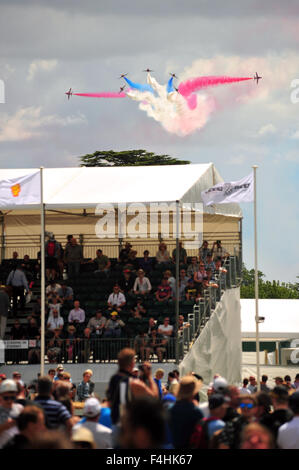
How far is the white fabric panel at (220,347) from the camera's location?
2508 centimetres

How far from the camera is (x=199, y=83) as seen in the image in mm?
46906

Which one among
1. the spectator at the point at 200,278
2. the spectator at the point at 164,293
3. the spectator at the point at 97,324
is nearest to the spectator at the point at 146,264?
the spectator at the point at 200,278

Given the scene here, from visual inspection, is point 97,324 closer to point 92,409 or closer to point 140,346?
point 140,346

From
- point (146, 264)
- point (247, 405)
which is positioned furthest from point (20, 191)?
point (247, 405)

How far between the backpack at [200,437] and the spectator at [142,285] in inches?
734

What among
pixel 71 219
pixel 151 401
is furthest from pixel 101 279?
pixel 151 401

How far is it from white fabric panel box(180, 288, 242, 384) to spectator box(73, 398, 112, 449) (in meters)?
14.6

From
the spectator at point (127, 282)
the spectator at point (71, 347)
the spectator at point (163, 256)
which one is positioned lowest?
the spectator at point (71, 347)

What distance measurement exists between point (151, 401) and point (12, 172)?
25.1 metres

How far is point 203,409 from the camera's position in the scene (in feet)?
28.7

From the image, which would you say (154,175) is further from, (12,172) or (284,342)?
(284,342)

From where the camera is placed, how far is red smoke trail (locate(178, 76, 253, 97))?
45.5 meters

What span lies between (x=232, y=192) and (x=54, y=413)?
15128 mm

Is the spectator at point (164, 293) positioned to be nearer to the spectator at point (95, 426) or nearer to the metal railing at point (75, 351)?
the metal railing at point (75, 351)
